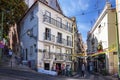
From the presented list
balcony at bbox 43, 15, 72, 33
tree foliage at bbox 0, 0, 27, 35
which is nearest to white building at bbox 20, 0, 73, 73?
balcony at bbox 43, 15, 72, 33

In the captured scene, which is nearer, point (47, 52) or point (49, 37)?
point (47, 52)

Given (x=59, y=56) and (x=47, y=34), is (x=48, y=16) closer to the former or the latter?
(x=47, y=34)

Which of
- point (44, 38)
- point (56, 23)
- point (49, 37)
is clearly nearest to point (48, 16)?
point (56, 23)

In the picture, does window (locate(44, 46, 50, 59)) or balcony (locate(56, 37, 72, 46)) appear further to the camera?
balcony (locate(56, 37, 72, 46))

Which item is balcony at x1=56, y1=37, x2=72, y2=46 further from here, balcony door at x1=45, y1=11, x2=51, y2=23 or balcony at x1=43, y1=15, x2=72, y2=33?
balcony door at x1=45, y1=11, x2=51, y2=23

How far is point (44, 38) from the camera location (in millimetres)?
34281

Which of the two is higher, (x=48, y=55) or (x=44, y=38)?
(x=44, y=38)

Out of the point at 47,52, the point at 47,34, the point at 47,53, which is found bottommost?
the point at 47,53

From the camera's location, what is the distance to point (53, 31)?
37250 millimetres

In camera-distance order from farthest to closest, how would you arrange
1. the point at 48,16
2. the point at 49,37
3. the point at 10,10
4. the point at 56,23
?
1. the point at 56,23
2. the point at 48,16
3. the point at 49,37
4. the point at 10,10

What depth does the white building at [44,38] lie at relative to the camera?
33469 millimetres

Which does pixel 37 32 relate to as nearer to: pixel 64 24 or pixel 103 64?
pixel 64 24

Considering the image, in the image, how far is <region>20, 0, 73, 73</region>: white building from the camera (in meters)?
33.5

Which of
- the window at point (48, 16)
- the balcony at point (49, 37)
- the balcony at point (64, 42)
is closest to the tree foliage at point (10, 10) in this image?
the window at point (48, 16)
